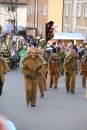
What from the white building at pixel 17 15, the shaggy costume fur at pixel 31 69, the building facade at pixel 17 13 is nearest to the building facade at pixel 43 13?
the building facade at pixel 17 13

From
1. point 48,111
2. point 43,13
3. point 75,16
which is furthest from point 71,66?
point 43,13

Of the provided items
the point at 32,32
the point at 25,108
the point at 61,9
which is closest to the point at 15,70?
the point at 25,108

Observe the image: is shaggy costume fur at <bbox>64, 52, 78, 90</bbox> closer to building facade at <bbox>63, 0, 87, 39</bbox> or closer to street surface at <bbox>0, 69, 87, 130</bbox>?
street surface at <bbox>0, 69, 87, 130</bbox>

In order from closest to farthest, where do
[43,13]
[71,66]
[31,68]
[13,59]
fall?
[31,68]
[71,66]
[13,59]
[43,13]

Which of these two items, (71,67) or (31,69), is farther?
(71,67)

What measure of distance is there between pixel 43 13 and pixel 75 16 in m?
11.3

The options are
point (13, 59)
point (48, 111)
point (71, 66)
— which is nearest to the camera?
point (48, 111)

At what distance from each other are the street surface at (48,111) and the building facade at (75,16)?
28.5 meters

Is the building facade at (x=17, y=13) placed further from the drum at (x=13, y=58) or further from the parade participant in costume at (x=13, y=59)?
the drum at (x=13, y=58)

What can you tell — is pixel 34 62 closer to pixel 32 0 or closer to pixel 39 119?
pixel 39 119

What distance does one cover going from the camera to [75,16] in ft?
151

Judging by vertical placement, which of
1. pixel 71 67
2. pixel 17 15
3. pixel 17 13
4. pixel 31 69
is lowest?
pixel 17 15

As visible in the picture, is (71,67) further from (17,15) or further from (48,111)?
(17,15)

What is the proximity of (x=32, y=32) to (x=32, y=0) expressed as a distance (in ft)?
53.2
